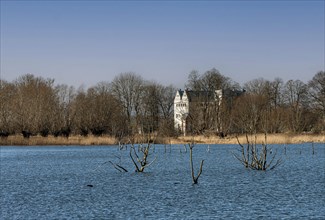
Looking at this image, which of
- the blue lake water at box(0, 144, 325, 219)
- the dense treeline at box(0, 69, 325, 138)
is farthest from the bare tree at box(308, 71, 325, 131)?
the blue lake water at box(0, 144, 325, 219)

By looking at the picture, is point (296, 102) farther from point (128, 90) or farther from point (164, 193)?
point (164, 193)

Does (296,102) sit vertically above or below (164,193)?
above

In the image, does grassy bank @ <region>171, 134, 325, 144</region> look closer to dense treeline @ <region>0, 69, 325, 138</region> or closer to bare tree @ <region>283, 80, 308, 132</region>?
dense treeline @ <region>0, 69, 325, 138</region>

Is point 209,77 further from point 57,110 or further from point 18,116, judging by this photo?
point 18,116

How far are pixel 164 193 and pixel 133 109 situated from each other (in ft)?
249

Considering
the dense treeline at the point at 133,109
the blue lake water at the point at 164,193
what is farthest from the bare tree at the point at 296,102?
the blue lake water at the point at 164,193

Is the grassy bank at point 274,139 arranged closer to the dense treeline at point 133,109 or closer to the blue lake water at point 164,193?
the dense treeline at point 133,109

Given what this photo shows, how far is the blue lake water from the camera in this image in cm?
1711

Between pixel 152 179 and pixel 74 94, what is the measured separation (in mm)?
65605

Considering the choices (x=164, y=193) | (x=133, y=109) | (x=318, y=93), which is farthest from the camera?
(x=133, y=109)

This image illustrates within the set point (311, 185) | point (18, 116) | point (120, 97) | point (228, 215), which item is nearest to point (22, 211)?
point (228, 215)

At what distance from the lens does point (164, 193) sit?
2183 cm

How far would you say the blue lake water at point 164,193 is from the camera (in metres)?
17.1

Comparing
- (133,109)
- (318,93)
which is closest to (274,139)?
(318,93)
